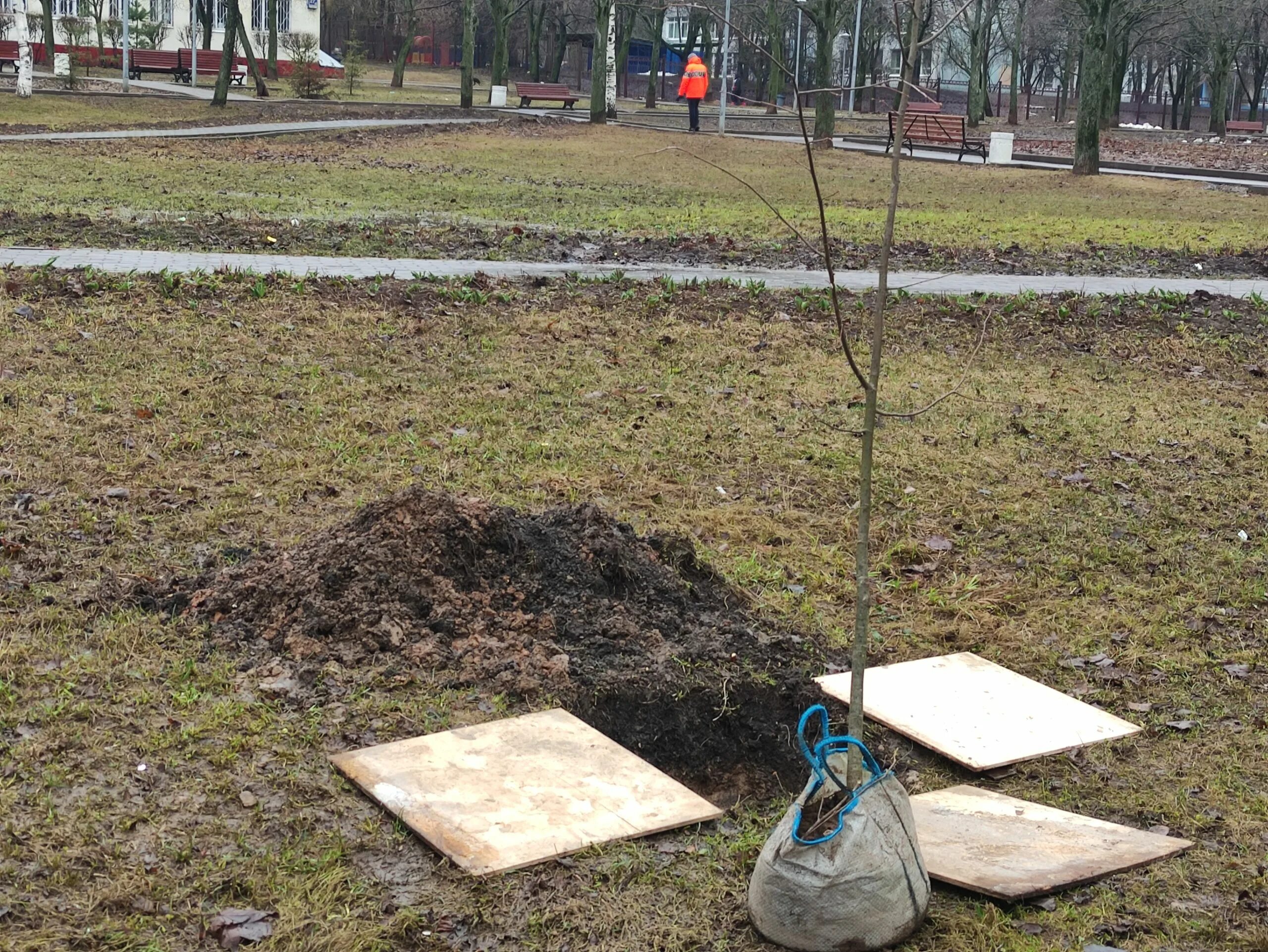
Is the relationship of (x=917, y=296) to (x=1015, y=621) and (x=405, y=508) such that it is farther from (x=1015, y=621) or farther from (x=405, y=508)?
(x=405, y=508)

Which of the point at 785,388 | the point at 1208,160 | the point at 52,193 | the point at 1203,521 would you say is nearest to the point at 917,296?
the point at 785,388

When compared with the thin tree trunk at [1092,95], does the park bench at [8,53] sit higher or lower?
higher

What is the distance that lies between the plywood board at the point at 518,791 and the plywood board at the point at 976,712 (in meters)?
0.82

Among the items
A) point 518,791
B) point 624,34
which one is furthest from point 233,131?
point 624,34

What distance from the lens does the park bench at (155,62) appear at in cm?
4928

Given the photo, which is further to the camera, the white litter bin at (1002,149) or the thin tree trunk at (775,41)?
the thin tree trunk at (775,41)

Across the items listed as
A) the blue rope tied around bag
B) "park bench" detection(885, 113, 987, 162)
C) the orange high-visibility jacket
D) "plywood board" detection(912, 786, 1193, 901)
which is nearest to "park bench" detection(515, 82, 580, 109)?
the orange high-visibility jacket

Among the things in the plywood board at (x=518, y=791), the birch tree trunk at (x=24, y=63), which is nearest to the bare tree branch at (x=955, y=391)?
the plywood board at (x=518, y=791)

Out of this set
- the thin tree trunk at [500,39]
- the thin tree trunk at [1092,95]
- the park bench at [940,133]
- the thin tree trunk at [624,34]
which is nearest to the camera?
the thin tree trunk at [1092,95]

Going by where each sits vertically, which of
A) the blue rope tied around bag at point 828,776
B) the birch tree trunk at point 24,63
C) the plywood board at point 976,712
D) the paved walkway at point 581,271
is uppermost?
the birch tree trunk at point 24,63

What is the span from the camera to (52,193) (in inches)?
623

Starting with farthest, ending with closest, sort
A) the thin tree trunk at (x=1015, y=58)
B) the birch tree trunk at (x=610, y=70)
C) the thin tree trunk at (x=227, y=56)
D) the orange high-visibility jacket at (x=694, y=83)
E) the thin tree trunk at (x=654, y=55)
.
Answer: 1. the thin tree trunk at (x=654, y=55)
2. the thin tree trunk at (x=1015, y=58)
3. the birch tree trunk at (x=610, y=70)
4. the orange high-visibility jacket at (x=694, y=83)
5. the thin tree trunk at (x=227, y=56)

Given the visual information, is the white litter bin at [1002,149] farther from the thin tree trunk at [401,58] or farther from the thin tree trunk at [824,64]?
the thin tree trunk at [401,58]

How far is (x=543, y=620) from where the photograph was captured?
486cm
